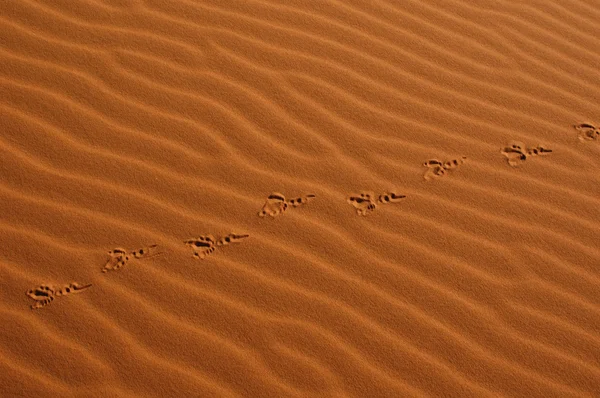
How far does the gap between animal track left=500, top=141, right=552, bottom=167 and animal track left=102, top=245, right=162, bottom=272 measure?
1873 mm

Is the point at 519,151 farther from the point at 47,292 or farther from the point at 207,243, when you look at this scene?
the point at 47,292

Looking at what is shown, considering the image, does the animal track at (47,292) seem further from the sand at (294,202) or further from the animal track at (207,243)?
the animal track at (207,243)

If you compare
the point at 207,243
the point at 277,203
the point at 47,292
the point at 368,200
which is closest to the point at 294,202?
the point at 277,203

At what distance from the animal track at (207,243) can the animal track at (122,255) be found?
0.56 feet

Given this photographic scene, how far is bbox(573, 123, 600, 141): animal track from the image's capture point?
11.1 feet

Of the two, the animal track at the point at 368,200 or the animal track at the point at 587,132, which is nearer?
the animal track at the point at 368,200

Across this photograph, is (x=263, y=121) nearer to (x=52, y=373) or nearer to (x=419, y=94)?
(x=419, y=94)

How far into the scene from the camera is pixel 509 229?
3.01 meters

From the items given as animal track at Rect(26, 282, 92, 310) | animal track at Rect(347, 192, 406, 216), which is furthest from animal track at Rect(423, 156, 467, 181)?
animal track at Rect(26, 282, 92, 310)

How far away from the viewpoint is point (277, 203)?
2.99 metres

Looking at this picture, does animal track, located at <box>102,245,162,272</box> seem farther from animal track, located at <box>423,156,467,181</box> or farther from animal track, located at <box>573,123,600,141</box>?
animal track, located at <box>573,123,600,141</box>

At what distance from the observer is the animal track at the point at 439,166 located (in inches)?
124

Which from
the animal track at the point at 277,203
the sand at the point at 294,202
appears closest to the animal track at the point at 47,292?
the sand at the point at 294,202

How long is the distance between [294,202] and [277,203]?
8cm
